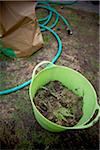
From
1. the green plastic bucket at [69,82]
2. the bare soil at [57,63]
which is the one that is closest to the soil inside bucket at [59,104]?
the green plastic bucket at [69,82]

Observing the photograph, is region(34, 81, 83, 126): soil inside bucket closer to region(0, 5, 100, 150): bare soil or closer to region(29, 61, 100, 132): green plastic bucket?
region(29, 61, 100, 132): green plastic bucket

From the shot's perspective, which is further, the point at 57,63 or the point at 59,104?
the point at 57,63

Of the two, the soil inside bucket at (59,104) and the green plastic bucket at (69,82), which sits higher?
the green plastic bucket at (69,82)

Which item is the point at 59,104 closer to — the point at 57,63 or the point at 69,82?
the point at 69,82

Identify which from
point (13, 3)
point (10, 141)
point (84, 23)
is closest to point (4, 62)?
point (13, 3)

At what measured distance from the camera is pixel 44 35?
85.2 inches

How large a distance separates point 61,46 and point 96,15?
0.84m

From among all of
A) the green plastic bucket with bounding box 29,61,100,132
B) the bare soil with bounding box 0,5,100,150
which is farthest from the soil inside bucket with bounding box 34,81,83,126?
the bare soil with bounding box 0,5,100,150

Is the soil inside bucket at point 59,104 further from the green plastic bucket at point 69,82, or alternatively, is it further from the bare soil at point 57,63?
the bare soil at point 57,63

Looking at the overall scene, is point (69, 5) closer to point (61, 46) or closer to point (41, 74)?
point (61, 46)

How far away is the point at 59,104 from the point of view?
1.49 m

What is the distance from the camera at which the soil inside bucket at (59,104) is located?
4.64 feet

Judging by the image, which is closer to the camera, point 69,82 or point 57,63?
point 69,82

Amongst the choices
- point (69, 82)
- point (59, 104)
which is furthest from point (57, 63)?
point (59, 104)
